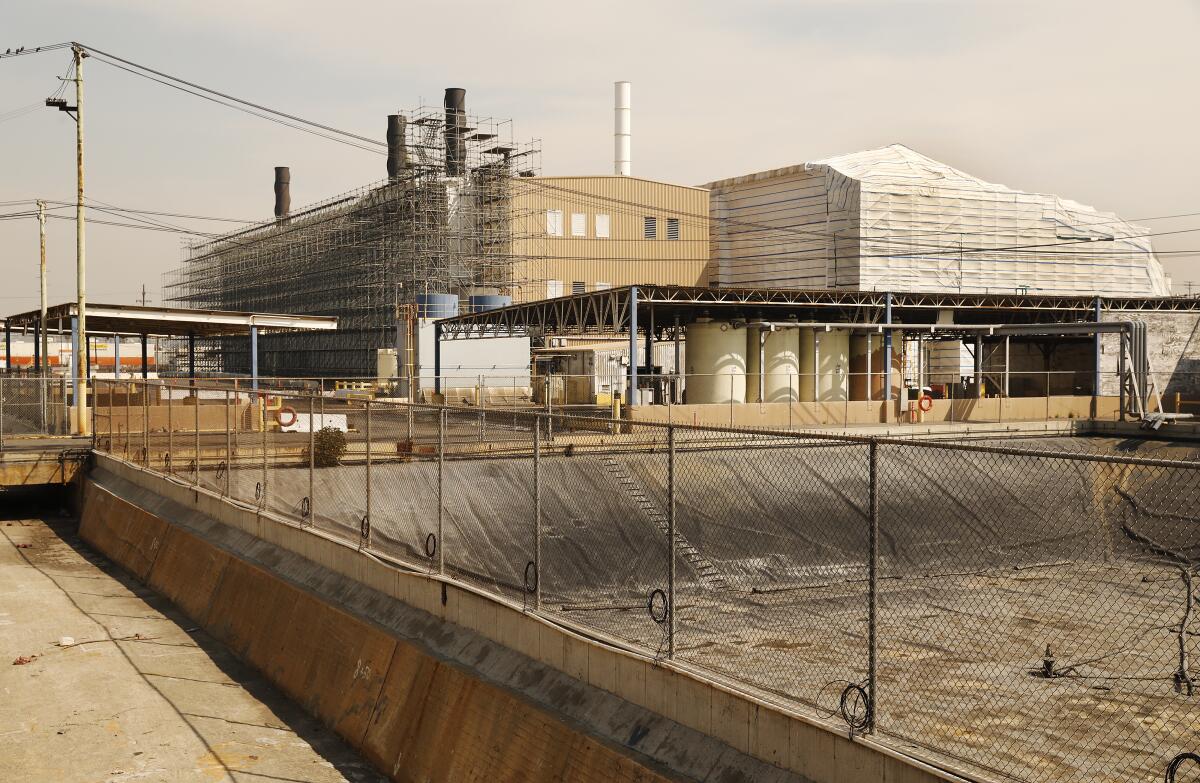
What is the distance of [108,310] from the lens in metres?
42.1

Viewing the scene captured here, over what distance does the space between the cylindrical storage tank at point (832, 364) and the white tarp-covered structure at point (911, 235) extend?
25.0m

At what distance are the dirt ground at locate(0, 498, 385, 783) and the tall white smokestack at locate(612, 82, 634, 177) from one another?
245ft

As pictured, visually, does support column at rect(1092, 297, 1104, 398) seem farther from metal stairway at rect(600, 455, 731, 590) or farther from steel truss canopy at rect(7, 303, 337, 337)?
steel truss canopy at rect(7, 303, 337, 337)

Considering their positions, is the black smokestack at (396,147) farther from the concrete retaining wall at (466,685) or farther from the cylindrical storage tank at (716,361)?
the concrete retaining wall at (466,685)

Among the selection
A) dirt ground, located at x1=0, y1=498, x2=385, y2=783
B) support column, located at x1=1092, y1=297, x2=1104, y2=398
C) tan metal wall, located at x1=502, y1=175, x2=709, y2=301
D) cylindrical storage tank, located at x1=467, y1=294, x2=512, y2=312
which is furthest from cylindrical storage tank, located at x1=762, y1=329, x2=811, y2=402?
dirt ground, located at x1=0, y1=498, x2=385, y2=783

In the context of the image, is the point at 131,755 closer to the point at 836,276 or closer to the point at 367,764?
the point at 367,764

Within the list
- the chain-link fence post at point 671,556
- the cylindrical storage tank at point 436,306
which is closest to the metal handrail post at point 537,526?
the chain-link fence post at point 671,556

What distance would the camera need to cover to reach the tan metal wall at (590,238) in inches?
2987

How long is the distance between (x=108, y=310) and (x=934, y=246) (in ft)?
177

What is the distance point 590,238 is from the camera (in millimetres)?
76500

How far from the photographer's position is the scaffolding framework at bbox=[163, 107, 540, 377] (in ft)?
244

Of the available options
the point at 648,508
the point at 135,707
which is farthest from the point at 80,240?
the point at 135,707

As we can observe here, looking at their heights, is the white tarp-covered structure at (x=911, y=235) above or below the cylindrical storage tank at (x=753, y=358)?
above

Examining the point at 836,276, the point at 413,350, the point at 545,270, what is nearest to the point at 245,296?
the point at 545,270
